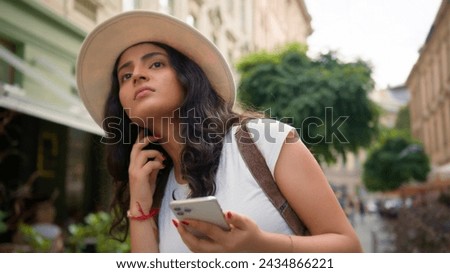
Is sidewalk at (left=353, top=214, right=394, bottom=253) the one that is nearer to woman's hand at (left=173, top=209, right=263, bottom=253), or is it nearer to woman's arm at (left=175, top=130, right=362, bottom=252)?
woman's arm at (left=175, top=130, right=362, bottom=252)

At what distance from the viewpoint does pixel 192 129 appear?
106 cm

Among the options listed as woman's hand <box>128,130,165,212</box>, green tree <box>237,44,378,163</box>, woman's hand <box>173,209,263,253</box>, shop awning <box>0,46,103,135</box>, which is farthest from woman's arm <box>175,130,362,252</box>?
shop awning <box>0,46,103,135</box>

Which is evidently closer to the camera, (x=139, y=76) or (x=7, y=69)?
(x=139, y=76)

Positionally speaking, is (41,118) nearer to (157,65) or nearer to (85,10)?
(85,10)

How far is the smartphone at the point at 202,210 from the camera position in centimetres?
81

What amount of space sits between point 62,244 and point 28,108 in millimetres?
761

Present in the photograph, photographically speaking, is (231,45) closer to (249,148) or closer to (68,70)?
(249,148)

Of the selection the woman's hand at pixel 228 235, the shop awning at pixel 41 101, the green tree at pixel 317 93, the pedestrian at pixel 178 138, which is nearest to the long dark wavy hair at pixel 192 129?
the pedestrian at pixel 178 138

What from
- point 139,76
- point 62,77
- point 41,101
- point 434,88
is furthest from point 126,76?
point 434,88

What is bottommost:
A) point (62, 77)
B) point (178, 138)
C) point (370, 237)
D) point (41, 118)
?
point (370, 237)

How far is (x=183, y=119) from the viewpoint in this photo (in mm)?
1069

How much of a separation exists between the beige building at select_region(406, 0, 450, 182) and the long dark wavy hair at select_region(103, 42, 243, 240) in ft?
3.03

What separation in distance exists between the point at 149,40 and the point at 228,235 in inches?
16.9
